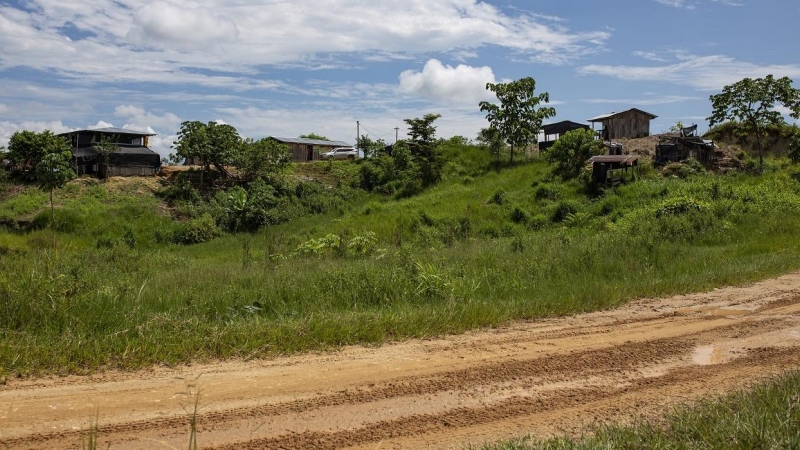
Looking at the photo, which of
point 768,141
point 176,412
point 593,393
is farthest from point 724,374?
point 768,141

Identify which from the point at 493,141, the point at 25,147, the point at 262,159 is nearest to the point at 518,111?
the point at 493,141

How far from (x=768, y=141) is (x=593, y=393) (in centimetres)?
4174

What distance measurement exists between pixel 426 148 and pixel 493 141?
4695 millimetres

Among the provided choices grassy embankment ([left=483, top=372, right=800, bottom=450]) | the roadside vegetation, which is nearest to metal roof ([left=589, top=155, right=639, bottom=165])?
the roadside vegetation

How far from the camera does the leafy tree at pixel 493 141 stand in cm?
3981

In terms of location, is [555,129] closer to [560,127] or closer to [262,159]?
[560,127]

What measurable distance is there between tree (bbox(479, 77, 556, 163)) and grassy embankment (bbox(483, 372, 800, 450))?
35.0 m

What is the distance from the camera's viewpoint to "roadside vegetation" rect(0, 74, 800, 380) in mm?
6719

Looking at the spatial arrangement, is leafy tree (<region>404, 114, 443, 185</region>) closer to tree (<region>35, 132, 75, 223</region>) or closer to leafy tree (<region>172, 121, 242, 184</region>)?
leafy tree (<region>172, 121, 242, 184</region>)

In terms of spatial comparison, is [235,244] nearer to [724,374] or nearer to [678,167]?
[678,167]

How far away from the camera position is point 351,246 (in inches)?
684

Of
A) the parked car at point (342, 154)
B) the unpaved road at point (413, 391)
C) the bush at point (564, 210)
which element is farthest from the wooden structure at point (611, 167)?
the unpaved road at point (413, 391)

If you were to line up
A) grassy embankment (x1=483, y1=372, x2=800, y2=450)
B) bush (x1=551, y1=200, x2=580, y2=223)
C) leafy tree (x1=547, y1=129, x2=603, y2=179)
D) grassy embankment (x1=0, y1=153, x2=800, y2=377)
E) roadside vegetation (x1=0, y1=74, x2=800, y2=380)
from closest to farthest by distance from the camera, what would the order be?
1. grassy embankment (x1=483, y1=372, x2=800, y2=450)
2. grassy embankment (x1=0, y1=153, x2=800, y2=377)
3. roadside vegetation (x1=0, y1=74, x2=800, y2=380)
4. bush (x1=551, y1=200, x2=580, y2=223)
5. leafy tree (x1=547, y1=129, x2=603, y2=179)

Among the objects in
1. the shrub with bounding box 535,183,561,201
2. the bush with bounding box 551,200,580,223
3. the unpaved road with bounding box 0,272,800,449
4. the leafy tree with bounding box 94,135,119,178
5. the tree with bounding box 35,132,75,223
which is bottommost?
the unpaved road with bounding box 0,272,800,449
